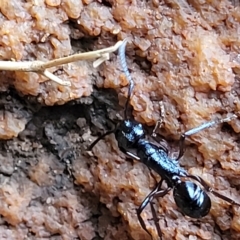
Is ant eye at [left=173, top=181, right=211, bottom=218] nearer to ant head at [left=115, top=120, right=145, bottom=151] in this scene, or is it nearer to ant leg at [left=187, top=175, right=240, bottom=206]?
ant leg at [left=187, top=175, right=240, bottom=206]

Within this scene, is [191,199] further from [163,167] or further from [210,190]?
[163,167]

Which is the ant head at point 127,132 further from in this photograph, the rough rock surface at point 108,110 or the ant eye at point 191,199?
the ant eye at point 191,199

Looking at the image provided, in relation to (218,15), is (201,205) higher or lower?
lower

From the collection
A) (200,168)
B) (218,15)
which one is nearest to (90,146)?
(200,168)

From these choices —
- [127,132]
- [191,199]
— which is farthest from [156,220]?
[127,132]

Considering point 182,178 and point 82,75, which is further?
point 182,178

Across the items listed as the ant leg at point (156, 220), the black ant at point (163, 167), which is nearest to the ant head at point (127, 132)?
the black ant at point (163, 167)

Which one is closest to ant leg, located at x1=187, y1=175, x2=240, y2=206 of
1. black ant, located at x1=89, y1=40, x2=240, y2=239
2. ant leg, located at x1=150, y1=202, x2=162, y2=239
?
black ant, located at x1=89, y1=40, x2=240, y2=239

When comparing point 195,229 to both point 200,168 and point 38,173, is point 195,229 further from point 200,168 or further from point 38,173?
point 38,173
